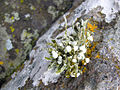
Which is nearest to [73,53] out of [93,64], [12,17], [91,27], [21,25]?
[93,64]

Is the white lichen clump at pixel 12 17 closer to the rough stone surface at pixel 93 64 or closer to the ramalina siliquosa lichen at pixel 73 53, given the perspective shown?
the rough stone surface at pixel 93 64

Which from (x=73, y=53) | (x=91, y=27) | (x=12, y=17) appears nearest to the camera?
(x=73, y=53)

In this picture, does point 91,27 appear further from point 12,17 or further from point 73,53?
point 12,17

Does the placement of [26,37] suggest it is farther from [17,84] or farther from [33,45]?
[17,84]

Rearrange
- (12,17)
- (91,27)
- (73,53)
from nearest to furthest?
(73,53), (91,27), (12,17)

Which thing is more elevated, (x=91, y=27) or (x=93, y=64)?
(x=91, y=27)

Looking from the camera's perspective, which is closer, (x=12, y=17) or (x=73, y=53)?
(x=73, y=53)

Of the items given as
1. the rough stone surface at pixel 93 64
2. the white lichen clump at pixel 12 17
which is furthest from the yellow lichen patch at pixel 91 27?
the white lichen clump at pixel 12 17

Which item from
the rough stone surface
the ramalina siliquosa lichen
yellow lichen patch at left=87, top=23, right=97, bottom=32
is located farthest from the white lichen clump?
yellow lichen patch at left=87, top=23, right=97, bottom=32
